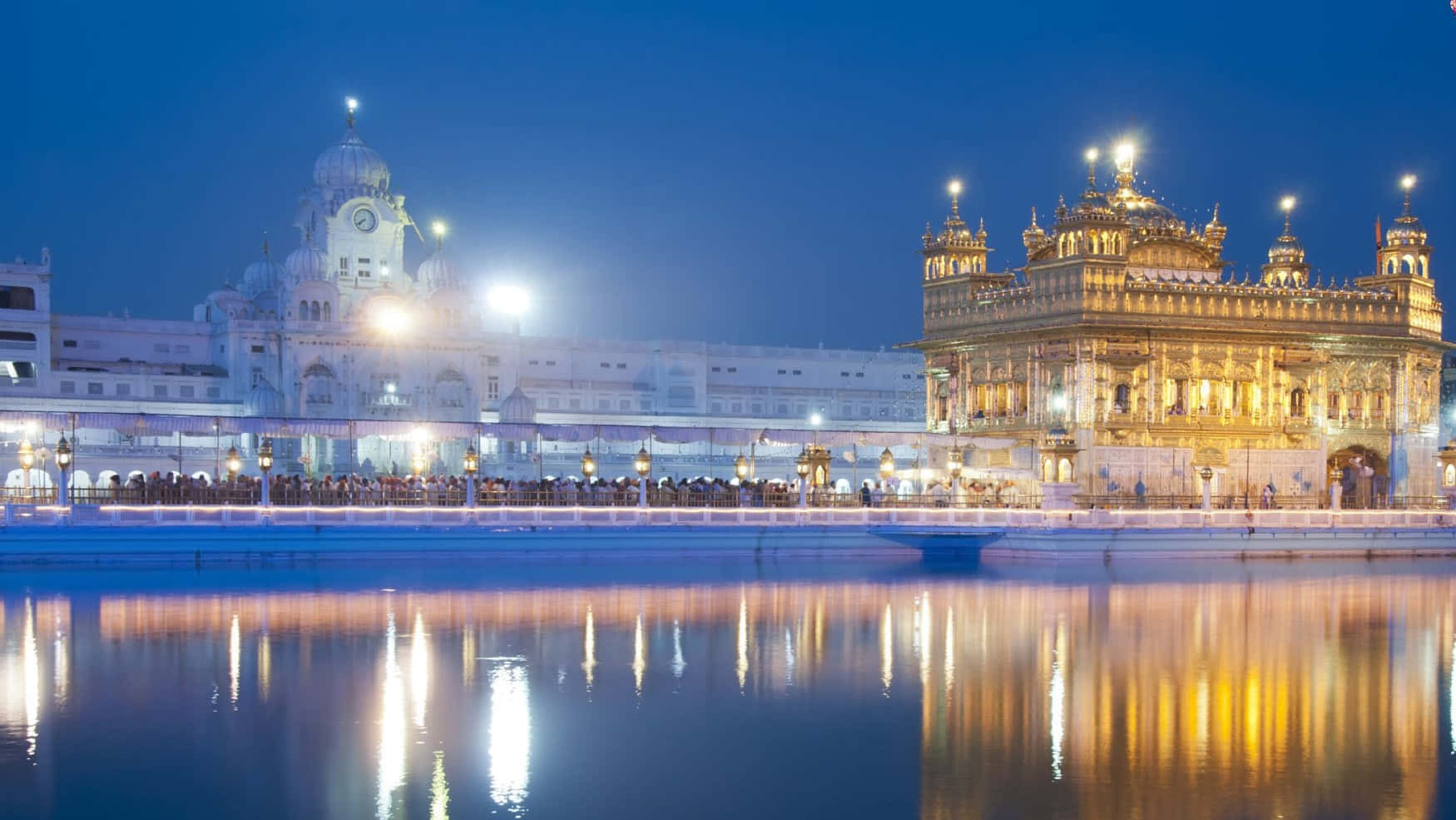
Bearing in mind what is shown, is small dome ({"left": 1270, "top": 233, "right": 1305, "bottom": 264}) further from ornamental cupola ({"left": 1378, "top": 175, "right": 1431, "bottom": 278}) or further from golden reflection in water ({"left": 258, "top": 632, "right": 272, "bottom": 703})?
golden reflection in water ({"left": 258, "top": 632, "right": 272, "bottom": 703})

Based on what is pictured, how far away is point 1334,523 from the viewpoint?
36.5 metres

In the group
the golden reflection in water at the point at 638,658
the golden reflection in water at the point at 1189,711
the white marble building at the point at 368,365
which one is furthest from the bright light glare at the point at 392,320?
the golden reflection in water at the point at 638,658

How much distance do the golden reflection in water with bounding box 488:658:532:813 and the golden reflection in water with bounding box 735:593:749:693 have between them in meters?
2.47

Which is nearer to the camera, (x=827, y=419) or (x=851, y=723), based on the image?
(x=851, y=723)

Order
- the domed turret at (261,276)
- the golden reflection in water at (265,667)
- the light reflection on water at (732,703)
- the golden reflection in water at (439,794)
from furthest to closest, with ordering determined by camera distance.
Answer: the domed turret at (261,276) < the golden reflection in water at (265,667) < the light reflection on water at (732,703) < the golden reflection in water at (439,794)

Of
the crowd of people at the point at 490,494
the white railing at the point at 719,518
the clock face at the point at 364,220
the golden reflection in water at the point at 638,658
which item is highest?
the clock face at the point at 364,220

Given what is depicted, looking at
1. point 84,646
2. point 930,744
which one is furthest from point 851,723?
point 84,646

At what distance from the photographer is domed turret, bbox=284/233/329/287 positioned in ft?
222

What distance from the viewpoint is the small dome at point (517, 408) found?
64750mm

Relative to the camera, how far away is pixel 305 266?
67688mm

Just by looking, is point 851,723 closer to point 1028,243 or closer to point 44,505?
point 44,505

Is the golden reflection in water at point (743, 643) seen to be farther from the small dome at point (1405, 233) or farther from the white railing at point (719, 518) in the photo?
the small dome at point (1405, 233)

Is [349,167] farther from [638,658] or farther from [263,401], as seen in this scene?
[638,658]

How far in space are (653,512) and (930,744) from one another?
1915cm
